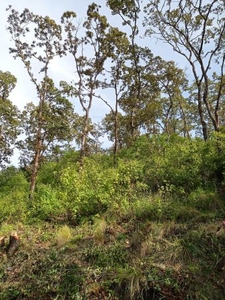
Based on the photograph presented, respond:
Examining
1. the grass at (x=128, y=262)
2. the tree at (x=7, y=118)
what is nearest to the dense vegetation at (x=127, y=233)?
the grass at (x=128, y=262)

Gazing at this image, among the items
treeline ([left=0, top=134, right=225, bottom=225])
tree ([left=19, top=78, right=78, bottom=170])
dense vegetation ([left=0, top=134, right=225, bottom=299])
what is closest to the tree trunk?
dense vegetation ([left=0, top=134, right=225, bottom=299])

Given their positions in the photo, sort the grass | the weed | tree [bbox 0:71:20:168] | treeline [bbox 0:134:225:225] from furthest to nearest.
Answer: tree [bbox 0:71:20:168] < treeline [bbox 0:134:225:225] < the weed < the grass

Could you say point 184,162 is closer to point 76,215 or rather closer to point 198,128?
point 76,215

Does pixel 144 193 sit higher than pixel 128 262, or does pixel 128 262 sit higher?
pixel 144 193

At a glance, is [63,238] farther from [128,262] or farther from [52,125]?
[52,125]

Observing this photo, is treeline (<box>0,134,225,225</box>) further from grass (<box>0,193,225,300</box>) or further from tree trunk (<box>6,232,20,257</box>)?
tree trunk (<box>6,232,20,257</box>)

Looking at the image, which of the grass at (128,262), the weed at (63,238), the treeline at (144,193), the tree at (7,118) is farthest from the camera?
the tree at (7,118)

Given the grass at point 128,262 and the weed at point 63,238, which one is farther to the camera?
the weed at point 63,238

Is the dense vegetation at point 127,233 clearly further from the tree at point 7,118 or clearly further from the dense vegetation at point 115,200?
the tree at point 7,118

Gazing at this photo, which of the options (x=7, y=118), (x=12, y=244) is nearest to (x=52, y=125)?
(x=7, y=118)

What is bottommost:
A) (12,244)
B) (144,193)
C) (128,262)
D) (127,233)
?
(128,262)

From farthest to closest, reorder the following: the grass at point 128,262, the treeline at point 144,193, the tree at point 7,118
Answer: the tree at point 7,118
the treeline at point 144,193
the grass at point 128,262

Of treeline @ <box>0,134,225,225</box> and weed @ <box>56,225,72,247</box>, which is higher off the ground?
treeline @ <box>0,134,225,225</box>

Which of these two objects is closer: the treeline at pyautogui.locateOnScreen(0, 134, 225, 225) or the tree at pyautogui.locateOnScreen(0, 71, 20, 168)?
the treeline at pyautogui.locateOnScreen(0, 134, 225, 225)
